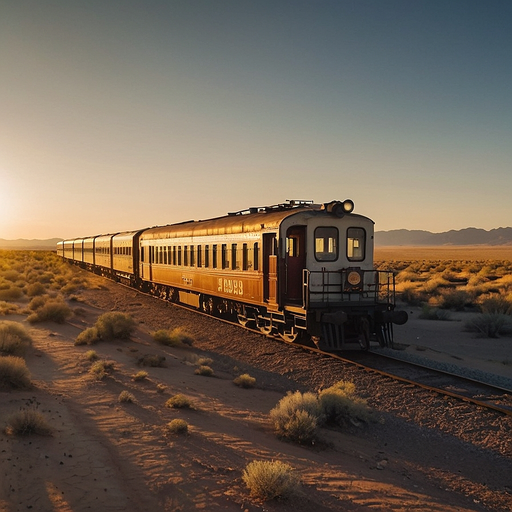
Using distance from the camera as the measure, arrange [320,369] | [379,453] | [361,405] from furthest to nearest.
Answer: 1. [320,369]
2. [361,405]
3. [379,453]

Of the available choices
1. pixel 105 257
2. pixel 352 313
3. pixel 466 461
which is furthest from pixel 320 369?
pixel 105 257

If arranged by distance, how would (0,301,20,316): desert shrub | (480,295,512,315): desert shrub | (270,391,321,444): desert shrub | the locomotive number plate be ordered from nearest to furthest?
(270,391,321,444): desert shrub → the locomotive number plate → (0,301,20,316): desert shrub → (480,295,512,315): desert shrub

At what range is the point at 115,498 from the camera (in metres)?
5.57

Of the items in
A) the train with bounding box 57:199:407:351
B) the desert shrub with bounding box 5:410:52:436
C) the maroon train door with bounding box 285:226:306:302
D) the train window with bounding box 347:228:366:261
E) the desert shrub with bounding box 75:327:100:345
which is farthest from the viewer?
the desert shrub with bounding box 75:327:100:345

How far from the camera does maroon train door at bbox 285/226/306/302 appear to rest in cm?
1401

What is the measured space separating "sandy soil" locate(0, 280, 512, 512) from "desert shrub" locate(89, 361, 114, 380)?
17 cm

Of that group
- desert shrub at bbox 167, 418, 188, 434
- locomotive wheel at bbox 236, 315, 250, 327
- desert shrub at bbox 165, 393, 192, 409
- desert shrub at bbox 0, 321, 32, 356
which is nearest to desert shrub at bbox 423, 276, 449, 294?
locomotive wheel at bbox 236, 315, 250, 327

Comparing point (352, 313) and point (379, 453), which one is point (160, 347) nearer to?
point (352, 313)

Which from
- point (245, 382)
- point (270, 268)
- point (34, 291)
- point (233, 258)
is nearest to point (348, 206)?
point (270, 268)

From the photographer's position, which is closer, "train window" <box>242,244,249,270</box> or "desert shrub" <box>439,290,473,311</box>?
"train window" <box>242,244,249,270</box>

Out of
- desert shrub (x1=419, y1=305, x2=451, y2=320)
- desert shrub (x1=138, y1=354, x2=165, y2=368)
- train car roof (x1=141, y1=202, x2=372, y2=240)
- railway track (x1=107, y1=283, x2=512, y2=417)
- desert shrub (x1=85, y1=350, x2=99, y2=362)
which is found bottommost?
desert shrub (x1=419, y1=305, x2=451, y2=320)

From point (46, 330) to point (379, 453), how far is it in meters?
13.6

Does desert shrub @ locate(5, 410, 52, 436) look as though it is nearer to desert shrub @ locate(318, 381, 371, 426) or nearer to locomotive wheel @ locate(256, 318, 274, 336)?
desert shrub @ locate(318, 381, 371, 426)

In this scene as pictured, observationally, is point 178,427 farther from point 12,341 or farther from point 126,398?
point 12,341
